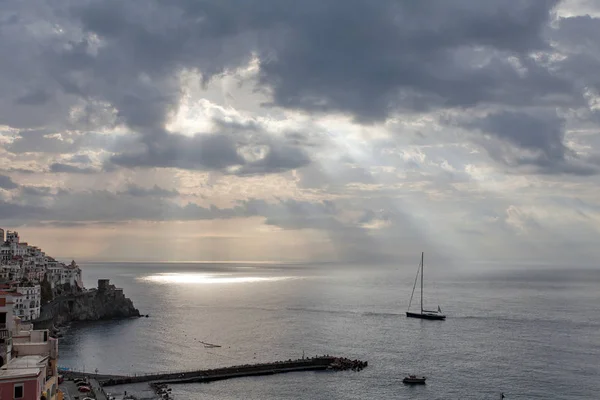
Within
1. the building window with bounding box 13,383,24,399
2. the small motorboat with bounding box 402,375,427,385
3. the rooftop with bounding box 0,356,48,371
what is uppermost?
the rooftop with bounding box 0,356,48,371

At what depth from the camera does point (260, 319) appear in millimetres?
185250

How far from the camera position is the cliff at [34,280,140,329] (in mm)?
158875

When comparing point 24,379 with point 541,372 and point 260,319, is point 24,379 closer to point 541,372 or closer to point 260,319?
point 541,372

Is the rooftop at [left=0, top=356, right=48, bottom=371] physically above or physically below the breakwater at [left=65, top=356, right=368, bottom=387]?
above

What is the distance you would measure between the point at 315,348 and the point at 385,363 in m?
21.4

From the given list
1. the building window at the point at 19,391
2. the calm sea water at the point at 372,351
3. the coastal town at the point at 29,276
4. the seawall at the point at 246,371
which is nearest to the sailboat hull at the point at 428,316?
the calm sea water at the point at 372,351

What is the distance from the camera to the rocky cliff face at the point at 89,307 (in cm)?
15869

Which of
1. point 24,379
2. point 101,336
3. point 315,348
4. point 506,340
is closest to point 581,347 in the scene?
point 506,340

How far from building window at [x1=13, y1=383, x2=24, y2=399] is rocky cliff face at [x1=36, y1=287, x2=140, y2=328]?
12265 centimetres

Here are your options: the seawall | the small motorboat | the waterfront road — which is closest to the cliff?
the seawall

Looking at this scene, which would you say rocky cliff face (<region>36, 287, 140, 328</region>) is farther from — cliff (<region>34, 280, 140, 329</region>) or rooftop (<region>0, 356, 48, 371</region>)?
rooftop (<region>0, 356, 48, 371</region>)

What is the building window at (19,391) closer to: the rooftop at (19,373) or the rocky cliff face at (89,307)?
the rooftop at (19,373)

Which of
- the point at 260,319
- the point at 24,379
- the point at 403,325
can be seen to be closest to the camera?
the point at 24,379

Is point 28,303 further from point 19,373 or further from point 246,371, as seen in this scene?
point 19,373
